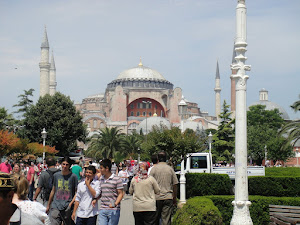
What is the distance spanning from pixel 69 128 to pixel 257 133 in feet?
70.3

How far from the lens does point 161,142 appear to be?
1812 cm

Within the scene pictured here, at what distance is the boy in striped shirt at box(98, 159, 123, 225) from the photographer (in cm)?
700

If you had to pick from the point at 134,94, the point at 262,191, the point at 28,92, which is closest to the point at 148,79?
the point at 134,94

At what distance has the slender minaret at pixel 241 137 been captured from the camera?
7.49 meters

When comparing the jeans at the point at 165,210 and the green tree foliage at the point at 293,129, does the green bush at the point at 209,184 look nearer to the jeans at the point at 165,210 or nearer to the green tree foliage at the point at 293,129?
the jeans at the point at 165,210

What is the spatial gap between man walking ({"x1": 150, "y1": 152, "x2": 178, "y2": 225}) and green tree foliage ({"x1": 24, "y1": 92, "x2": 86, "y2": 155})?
115 feet

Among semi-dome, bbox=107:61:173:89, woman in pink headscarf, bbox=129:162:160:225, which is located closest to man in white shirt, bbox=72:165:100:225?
woman in pink headscarf, bbox=129:162:160:225

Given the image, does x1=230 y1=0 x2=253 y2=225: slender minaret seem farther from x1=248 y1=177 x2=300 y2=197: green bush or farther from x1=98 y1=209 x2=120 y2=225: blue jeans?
x1=248 y1=177 x2=300 y2=197: green bush

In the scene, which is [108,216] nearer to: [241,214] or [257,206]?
[241,214]

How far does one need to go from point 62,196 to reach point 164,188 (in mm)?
1708

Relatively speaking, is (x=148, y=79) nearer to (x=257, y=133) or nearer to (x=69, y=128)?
(x=257, y=133)

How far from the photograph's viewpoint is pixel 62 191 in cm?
737

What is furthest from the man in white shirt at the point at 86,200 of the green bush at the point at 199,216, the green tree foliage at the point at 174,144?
the green tree foliage at the point at 174,144

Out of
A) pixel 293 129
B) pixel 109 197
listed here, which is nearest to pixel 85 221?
pixel 109 197
